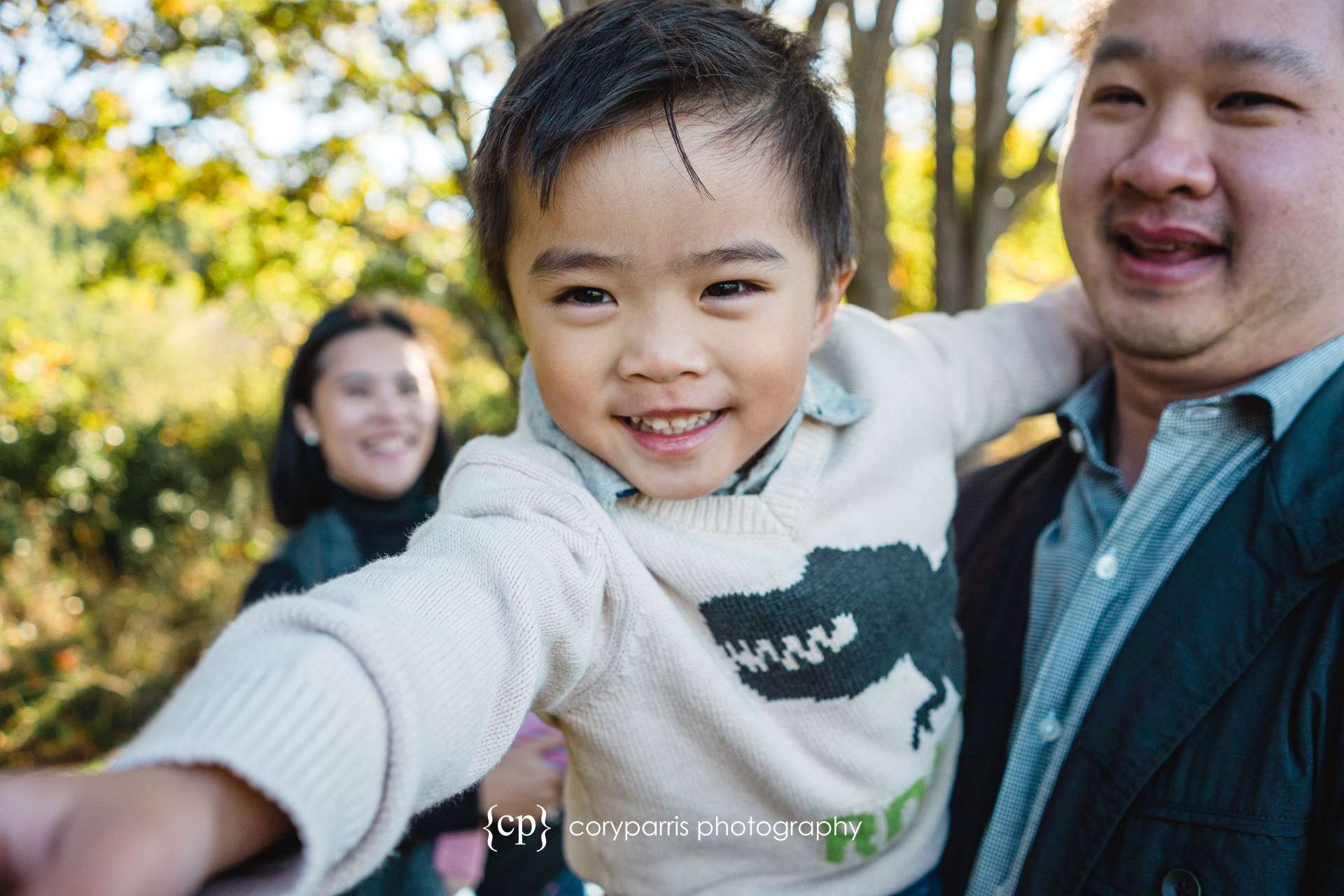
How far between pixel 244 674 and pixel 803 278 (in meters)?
1.03

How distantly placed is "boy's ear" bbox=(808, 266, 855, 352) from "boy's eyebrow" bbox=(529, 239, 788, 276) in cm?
32

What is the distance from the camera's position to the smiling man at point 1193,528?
137cm

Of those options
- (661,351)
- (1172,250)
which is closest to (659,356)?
(661,351)

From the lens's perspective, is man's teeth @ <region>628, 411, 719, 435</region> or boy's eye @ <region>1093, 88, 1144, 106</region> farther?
boy's eye @ <region>1093, 88, 1144, 106</region>

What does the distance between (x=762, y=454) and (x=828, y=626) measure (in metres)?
0.32

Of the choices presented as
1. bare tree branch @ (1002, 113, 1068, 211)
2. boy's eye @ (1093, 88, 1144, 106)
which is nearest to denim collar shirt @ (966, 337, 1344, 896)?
boy's eye @ (1093, 88, 1144, 106)

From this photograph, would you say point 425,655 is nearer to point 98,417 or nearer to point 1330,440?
point 1330,440

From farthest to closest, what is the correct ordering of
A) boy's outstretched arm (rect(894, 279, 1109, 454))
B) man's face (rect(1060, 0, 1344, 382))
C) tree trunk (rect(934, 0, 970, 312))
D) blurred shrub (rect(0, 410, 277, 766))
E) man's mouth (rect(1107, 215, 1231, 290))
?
1. blurred shrub (rect(0, 410, 277, 766))
2. tree trunk (rect(934, 0, 970, 312))
3. boy's outstretched arm (rect(894, 279, 1109, 454))
4. man's mouth (rect(1107, 215, 1231, 290))
5. man's face (rect(1060, 0, 1344, 382))

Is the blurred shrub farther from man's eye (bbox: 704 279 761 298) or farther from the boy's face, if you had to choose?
man's eye (bbox: 704 279 761 298)

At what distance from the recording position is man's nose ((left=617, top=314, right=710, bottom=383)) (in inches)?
51.2

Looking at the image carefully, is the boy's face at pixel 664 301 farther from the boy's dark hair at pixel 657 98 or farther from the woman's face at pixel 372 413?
the woman's face at pixel 372 413

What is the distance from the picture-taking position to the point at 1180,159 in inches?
62.9

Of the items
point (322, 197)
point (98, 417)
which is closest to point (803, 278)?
point (322, 197)

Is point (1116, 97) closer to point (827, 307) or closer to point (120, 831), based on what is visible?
point (827, 307)
